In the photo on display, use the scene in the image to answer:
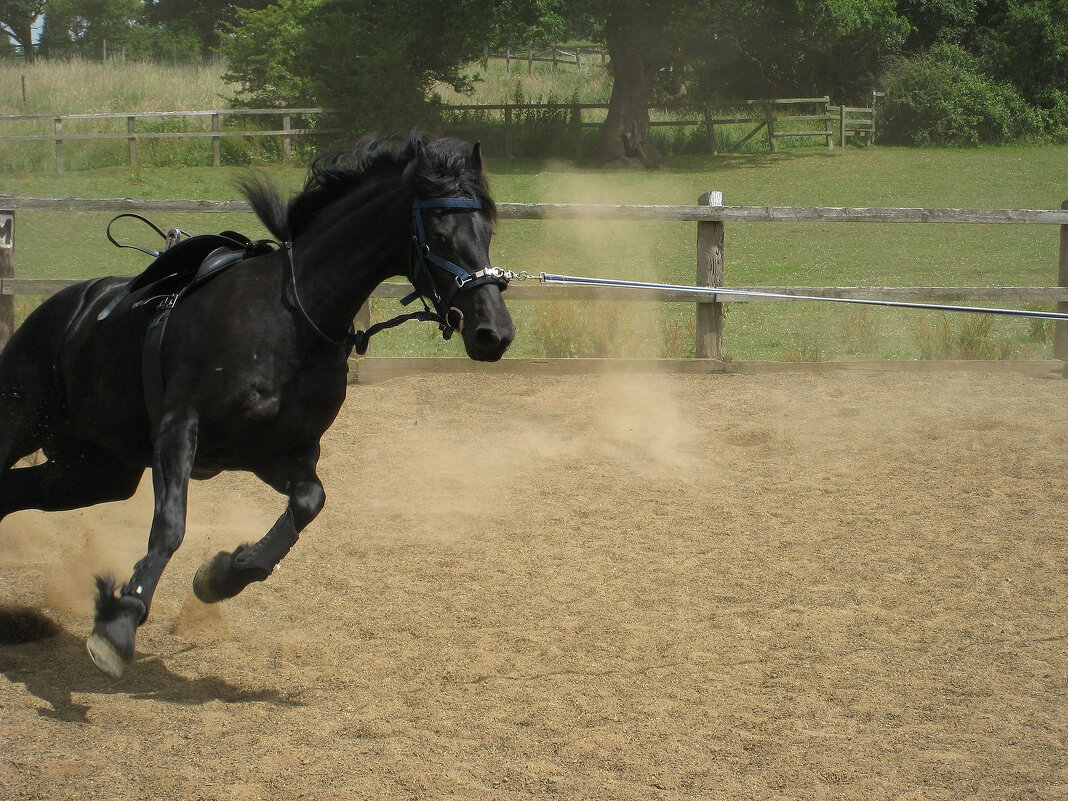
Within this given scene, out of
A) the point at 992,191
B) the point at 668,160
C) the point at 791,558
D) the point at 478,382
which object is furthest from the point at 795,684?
the point at 668,160

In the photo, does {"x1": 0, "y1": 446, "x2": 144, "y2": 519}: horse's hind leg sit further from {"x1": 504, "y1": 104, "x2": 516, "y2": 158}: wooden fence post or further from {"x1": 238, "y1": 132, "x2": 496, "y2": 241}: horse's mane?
{"x1": 504, "y1": 104, "x2": 516, "y2": 158}: wooden fence post

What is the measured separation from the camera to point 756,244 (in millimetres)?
20000

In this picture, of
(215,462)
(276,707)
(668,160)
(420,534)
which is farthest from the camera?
(668,160)

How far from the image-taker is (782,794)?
Result: 10.4 feet

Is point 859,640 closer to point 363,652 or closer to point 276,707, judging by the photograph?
point 363,652

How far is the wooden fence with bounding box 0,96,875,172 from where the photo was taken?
25984 millimetres

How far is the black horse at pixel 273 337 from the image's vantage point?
3779 mm

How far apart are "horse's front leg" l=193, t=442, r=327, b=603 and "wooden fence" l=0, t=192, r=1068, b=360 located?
534cm

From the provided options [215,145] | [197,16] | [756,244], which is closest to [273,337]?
[756,244]

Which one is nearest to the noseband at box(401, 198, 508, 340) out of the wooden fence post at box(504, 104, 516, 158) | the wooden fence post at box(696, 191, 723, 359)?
the wooden fence post at box(696, 191, 723, 359)

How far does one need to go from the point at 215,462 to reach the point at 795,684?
8.09 feet

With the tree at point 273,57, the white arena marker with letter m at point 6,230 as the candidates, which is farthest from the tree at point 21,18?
the white arena marker with letter m at point 6,230

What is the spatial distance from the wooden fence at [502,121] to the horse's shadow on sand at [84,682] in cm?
2324

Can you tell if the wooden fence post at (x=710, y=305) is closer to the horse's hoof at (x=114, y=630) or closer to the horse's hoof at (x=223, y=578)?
the horse's hoof at (x=223, y=578)
